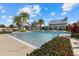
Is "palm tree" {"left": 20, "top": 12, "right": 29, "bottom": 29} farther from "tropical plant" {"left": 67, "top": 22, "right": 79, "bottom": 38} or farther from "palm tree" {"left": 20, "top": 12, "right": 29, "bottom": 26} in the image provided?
"tropical plant" {"left": 67, "top": 22, "right": 79, "bottom": 38}

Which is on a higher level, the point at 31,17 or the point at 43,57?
the point at 31,17

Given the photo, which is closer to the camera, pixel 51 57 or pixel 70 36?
pixel 51 57

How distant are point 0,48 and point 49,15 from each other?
1221 mm

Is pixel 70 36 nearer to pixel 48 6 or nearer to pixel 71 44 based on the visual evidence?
pixel 71 44

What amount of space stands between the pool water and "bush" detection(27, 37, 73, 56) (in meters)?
0.11

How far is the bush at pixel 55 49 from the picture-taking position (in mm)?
4785

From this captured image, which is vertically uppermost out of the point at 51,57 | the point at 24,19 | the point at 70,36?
the point at 24,19

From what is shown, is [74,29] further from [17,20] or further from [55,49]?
[17,20]

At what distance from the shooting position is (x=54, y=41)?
5109 mm

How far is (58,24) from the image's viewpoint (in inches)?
207

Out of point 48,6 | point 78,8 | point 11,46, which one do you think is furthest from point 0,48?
point 78,8

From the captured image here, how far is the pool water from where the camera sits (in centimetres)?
519

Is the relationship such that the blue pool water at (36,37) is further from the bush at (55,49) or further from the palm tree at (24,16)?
the palm tree at (24,16)

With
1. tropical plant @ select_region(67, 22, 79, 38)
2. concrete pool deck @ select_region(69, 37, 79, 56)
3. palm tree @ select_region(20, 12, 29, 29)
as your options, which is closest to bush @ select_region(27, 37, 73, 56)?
concrete pool deck @ select_region(69, 37, 79, 56)
